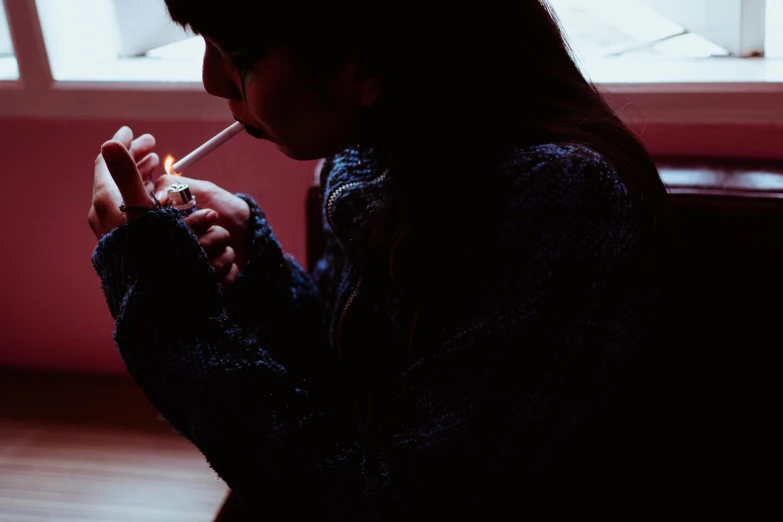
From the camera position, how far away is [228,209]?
0.97 metres

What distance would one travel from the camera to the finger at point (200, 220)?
2.72 feet

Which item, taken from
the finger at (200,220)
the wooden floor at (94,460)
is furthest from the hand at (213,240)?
the wooden floor at (94,460)

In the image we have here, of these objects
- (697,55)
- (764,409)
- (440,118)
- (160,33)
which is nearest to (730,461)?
(764,409)

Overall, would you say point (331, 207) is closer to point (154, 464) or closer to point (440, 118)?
point (440, 118)

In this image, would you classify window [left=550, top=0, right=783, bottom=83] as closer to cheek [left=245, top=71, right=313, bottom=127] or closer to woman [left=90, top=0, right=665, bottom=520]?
woman [left=90, top=0, right=665, bottom=520]

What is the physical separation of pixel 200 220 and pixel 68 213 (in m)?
0.56

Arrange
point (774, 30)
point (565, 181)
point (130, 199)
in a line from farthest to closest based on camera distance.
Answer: point (774, 30) → point (130, 199) → point (565, 181)

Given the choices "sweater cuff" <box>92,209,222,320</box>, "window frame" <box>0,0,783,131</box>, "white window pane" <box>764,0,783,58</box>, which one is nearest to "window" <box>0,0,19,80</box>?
"window frame" <box>0,0,783,131</box>

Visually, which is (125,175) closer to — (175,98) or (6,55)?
(175,98)

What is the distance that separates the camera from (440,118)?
706mm

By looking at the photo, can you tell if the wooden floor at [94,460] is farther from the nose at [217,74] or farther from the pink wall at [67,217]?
the nose at [217,74]

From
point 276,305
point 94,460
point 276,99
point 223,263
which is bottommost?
point 94,460

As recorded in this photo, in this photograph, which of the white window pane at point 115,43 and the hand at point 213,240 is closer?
the hand at point 213,240

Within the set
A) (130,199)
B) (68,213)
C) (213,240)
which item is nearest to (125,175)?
(130,199)
